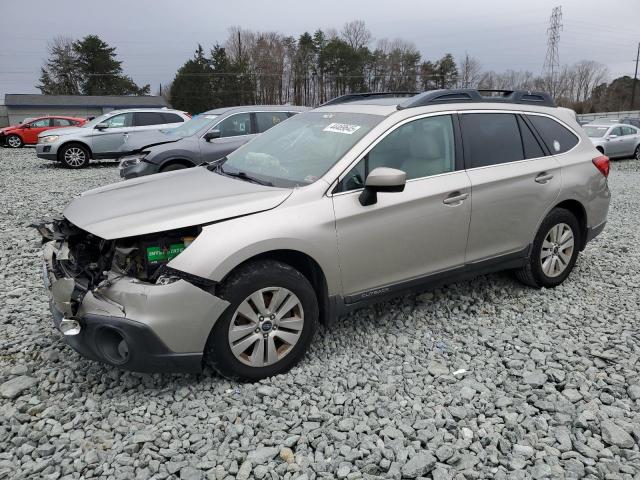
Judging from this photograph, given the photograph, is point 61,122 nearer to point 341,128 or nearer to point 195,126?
point 195,126

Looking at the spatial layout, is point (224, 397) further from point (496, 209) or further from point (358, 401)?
point (496, 209)

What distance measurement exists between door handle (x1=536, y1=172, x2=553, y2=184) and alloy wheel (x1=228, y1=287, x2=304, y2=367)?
2.50 m

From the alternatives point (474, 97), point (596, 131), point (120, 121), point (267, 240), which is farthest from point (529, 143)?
point (596, 131)

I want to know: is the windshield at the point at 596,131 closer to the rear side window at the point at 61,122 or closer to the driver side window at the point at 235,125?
the driver side window at the point at 235,125

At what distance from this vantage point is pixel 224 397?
3.16 metres

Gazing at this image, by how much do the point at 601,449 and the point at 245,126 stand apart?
351 inches

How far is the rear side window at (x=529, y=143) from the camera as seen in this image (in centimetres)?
455

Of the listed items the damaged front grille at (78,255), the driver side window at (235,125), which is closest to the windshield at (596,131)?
the driver side window at (235,125)

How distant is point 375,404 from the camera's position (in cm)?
312

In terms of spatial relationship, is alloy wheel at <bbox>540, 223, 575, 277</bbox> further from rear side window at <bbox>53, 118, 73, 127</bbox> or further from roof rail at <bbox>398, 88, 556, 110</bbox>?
rear side window at <bbox>53, 118, 73, 127</bbox>

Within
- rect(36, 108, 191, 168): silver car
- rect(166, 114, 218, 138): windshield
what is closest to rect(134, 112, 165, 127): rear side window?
rect(36, 108, 191, 168): silver car

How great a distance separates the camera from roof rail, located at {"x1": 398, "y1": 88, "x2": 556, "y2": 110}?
4.02 metres

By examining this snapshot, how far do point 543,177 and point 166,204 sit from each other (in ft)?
10.4

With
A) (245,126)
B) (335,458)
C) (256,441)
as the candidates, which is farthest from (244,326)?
(245,126)
